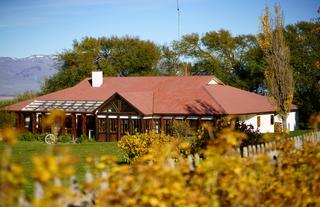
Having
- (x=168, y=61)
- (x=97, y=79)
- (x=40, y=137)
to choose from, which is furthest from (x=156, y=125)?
(x=168, y=61)

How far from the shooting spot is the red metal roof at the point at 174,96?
126 ft

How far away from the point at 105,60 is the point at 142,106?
32980 mm

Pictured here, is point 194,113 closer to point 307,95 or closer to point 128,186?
point 307,95

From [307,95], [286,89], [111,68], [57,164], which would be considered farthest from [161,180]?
[111,68]

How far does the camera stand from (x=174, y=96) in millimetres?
40969

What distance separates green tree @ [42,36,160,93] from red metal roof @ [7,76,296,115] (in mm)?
19633

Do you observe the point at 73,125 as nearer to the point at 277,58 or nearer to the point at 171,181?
the point at 277,58

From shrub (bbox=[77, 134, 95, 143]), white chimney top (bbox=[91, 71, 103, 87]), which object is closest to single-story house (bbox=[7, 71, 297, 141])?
white chimney top (bbox=[91, 71, 103, 87])

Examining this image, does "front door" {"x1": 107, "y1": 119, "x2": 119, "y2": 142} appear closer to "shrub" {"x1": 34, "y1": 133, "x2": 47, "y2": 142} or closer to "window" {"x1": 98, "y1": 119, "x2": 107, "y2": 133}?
"window" {"x1": 98, "y1": 119, "x2": 107, "y2": 133}

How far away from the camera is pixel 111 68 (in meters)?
69.7

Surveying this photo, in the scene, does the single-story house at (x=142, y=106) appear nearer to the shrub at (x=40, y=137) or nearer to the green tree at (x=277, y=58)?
the shrub at (x=40, y=137)

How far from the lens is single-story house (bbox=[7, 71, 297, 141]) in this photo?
125 feet

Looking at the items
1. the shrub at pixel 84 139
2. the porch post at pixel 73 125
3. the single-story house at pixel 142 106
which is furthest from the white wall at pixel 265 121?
the porch post at pixel 73 125

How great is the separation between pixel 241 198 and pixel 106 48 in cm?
7160
